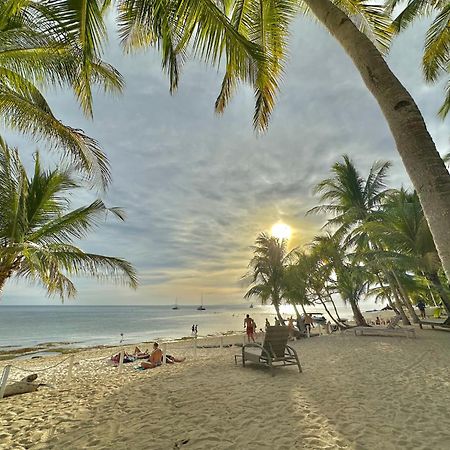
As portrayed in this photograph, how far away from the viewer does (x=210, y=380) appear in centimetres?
643

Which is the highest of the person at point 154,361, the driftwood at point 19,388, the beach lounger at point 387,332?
the beach lounger at point 387,332

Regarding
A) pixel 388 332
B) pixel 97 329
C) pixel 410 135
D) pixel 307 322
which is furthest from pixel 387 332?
pixel 97 329

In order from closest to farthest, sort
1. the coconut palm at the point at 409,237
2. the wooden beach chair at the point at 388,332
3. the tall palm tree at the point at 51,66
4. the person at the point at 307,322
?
the tall palm tree at the point at 51,66 → the wooden beach chair at the point at 388,332 → the coconut palm at the point at 409,237 → the person at the point at 307,322

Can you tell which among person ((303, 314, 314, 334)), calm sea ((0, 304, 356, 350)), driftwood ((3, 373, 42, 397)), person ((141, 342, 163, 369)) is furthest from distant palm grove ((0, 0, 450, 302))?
calm sea ((0, 304, 356, 350))

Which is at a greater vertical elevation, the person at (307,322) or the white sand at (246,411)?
the person at (307,322)

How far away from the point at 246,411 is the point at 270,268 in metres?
17.7

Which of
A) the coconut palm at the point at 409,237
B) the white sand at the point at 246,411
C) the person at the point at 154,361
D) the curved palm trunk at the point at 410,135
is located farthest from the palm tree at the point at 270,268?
the curved palm trunk at the point at 410,135

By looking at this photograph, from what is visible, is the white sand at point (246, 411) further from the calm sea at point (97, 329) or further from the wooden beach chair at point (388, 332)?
the calm sea at point (97, 329)

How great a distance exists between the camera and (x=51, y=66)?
193 inches

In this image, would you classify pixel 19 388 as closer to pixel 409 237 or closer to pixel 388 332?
pixel 388 332

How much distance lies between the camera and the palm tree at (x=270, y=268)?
70.4ft

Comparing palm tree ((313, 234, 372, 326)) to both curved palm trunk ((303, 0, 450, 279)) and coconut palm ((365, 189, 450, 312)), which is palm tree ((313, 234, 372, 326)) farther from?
curved palm trunk ((303, 0, 450, 279))

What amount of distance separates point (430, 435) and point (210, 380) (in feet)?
14.2

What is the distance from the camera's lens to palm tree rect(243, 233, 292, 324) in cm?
2145
